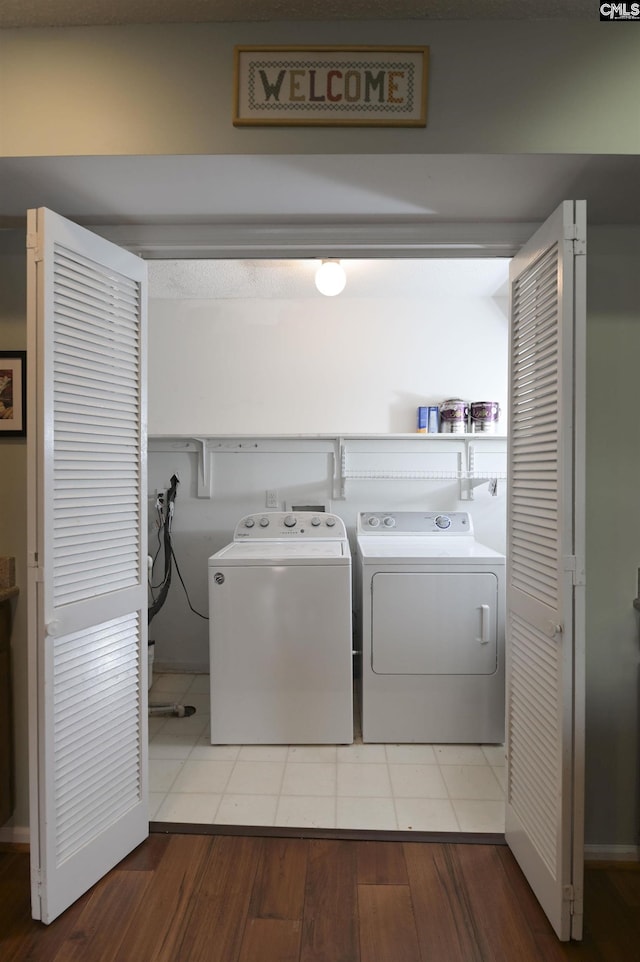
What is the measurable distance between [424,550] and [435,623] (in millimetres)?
374

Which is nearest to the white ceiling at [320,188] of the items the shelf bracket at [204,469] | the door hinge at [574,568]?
the door hinge at [574,568]

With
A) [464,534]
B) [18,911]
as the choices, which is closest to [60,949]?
[18,911]

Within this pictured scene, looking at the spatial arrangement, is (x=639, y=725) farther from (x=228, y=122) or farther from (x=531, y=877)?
(x=228, y=122)

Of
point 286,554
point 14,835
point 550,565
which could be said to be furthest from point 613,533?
point 14,835

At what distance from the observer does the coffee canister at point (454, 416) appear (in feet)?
10.2

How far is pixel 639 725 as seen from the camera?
1.73 meters

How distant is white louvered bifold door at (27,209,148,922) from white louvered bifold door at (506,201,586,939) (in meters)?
1.29

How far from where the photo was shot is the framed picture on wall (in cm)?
177

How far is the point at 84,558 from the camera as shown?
61.2 inches

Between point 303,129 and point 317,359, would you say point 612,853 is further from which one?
point 317,359

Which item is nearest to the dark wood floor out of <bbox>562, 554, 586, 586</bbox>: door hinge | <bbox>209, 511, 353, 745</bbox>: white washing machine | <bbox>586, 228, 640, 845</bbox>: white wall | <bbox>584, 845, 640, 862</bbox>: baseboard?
<bbox>584, 845, 640, 862</bbox>: baseboard

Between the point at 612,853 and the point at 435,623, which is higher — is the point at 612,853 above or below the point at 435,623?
below

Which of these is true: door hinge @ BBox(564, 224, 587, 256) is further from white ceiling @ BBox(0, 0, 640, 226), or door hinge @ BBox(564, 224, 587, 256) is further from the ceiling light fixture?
the ceiling light fixture

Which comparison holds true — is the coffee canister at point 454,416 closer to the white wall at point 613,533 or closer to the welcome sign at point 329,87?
the white wall at point 613,533
